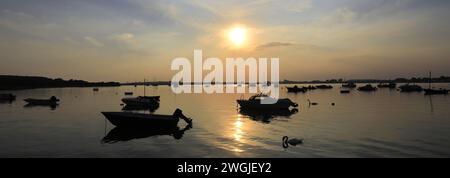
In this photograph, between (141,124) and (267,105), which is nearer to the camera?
(141,124)

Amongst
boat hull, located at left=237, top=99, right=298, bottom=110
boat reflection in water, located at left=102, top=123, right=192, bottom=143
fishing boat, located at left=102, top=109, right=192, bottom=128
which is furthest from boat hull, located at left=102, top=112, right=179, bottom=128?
boat hull, located at left=237, top=99, right=298, bottom=110

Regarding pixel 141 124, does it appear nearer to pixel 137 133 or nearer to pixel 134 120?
pixel 134 120

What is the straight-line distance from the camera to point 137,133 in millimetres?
32125

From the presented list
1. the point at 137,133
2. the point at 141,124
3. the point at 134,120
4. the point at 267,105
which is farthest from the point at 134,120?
the point at 267,105

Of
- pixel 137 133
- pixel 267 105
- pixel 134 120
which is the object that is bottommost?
pixel 137 133

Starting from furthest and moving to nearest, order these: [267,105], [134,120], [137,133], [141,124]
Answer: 1. [267,105]
2. [141,124]
3. [134,120]
4. [137,133]

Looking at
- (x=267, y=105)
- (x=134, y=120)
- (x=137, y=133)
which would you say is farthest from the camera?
(x=267, y=105)

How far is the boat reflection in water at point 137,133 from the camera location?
96.1ft

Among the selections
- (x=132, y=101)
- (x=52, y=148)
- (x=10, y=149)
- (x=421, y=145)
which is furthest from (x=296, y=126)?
(x=132, y=101)

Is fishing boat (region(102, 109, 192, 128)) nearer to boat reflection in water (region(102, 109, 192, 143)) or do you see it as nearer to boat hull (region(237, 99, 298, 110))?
boat reflection in water (region(102, 109, 192, 143))

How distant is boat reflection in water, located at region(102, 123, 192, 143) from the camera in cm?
2929
